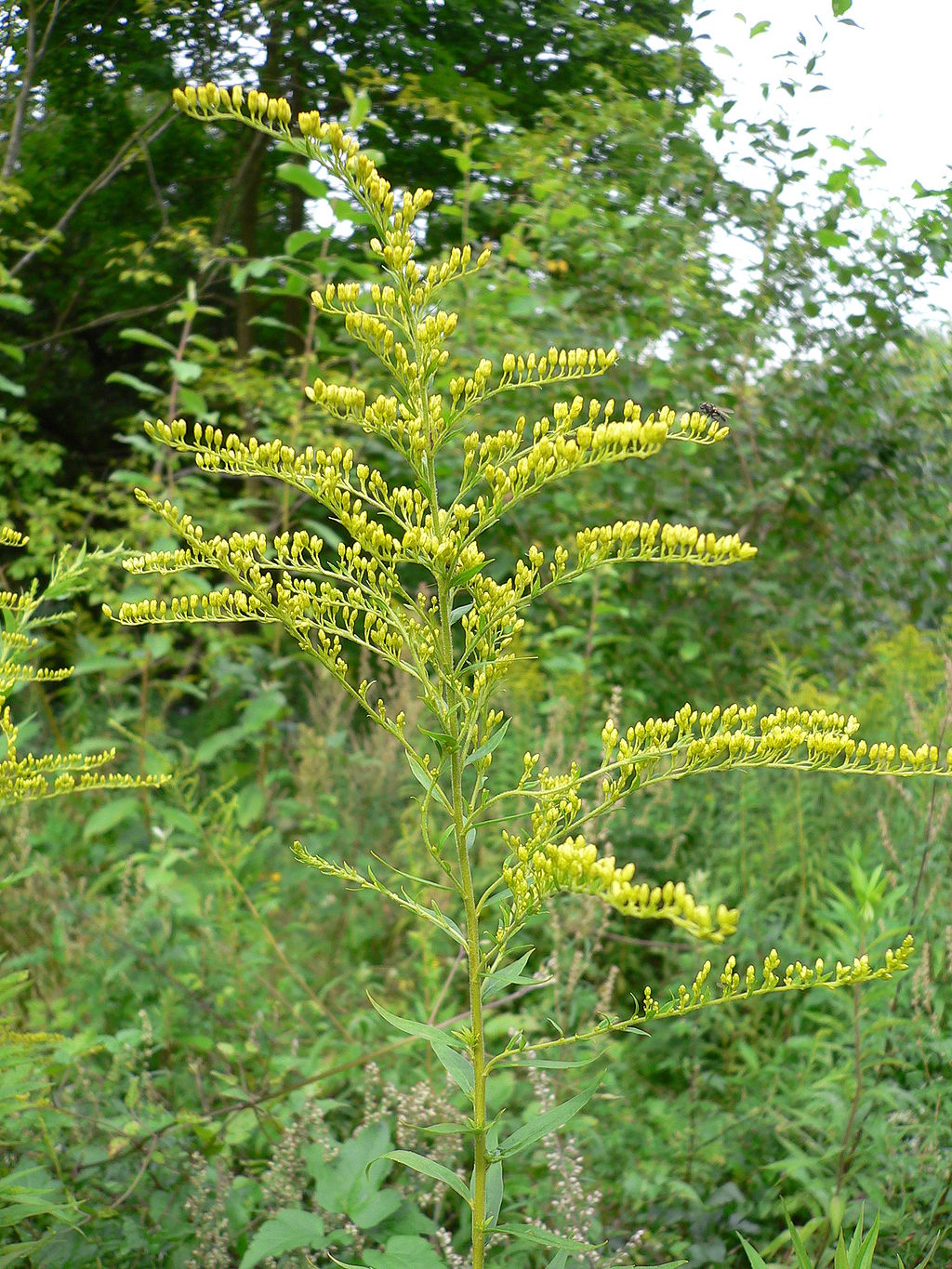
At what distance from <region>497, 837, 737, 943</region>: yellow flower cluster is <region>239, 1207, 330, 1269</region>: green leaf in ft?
2.69

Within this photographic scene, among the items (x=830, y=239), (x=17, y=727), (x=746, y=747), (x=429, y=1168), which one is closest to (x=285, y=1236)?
(x=429, y=1168)

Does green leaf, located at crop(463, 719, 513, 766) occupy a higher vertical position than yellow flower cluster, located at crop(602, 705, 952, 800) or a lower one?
lower

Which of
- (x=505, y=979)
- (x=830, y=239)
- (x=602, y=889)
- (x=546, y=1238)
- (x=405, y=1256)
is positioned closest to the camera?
(x=602, y=889)

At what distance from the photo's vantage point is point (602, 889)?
3.40 ft

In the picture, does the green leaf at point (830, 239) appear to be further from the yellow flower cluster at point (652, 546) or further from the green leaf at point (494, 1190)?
the green leaf at point (494, 1190)

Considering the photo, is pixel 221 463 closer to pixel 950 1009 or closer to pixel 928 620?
pixel 950 1009

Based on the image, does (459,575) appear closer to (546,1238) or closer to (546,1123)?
(546,1123)

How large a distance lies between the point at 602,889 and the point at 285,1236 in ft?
3.48

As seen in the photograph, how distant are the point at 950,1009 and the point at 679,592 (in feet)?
8.67

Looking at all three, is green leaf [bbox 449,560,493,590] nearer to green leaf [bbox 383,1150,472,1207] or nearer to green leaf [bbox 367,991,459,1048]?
green leaf [bbox 367,991,459,1048]

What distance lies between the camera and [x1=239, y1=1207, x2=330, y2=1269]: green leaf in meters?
1.60

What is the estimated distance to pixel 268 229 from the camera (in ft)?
17.3

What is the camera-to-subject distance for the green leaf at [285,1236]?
1.60m

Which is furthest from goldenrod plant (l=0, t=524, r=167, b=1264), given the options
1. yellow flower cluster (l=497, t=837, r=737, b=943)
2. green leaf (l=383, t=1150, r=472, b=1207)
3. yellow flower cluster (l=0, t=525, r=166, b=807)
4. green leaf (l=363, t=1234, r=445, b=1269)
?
yellow flower cluster (l=497, t=837, r=737, b=943)
